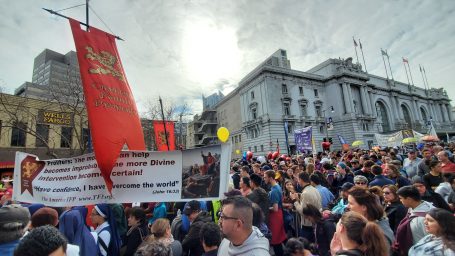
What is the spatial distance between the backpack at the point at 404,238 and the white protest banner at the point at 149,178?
7.61ft

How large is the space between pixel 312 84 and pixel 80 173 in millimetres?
49853

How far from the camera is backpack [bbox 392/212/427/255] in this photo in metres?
2.84

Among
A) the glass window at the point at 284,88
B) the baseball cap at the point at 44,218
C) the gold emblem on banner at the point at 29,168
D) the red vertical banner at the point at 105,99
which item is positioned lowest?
the baseball cap at the point at 44,218

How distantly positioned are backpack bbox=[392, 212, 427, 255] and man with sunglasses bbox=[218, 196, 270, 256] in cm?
203

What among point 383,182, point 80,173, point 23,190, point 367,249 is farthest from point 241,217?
point 383,182

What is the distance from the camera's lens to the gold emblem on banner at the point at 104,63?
3408 millimetres

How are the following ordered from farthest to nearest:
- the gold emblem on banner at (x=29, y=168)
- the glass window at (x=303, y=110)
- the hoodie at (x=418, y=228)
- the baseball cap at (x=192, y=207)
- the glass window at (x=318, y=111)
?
the glass window at (x=318, y=111) → the glass window at (x=303, y=110) → the baseball cap at (x=192, y=207) → the gold emblem on banner at (x=29, y=168) → the hoodie at (x=418, y=228)

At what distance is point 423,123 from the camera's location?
2687 inches

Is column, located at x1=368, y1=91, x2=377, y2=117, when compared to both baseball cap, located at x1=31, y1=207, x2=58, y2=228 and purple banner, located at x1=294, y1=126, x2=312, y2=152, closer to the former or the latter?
purple banner, located at x1=294, y1=126, x2=312, y2=152

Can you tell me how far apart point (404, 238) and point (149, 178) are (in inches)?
137

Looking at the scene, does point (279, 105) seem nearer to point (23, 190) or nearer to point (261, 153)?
point (261, 153)

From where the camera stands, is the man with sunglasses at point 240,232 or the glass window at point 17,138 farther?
the glass window at point 17,138

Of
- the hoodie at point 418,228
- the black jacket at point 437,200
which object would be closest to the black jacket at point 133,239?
the hoodie at point 418,228

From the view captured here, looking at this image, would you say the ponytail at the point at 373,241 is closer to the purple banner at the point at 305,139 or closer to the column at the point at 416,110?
the purple banner at the point at 305,139
